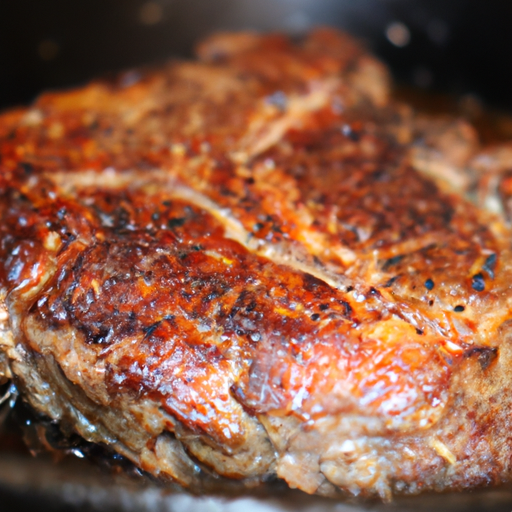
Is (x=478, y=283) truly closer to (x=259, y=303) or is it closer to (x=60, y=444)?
(x=259, y=303)

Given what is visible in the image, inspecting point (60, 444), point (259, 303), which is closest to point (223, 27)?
point (259, 303)

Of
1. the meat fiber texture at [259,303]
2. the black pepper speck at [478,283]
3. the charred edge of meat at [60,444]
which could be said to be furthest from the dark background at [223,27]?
the black pepper speck at [478,283]

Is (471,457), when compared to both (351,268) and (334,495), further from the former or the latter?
(351,268)

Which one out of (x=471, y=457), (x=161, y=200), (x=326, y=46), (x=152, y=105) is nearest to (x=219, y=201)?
(x=161, y=200)

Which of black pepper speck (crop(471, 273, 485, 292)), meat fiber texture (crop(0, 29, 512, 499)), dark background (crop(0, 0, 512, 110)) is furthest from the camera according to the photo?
dark background (crop(0, 0, 512, 110))

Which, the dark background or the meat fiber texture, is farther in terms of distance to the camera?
the dark background

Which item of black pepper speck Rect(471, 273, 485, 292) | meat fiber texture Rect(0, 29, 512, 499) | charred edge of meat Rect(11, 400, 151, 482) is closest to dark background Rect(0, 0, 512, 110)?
meat fiber texture Rect(0, 29, 512, 499)

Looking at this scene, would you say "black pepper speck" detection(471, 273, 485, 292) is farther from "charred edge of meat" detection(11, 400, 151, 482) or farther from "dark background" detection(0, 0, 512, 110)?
"dark background" detection(0, 0, 512, 110)
